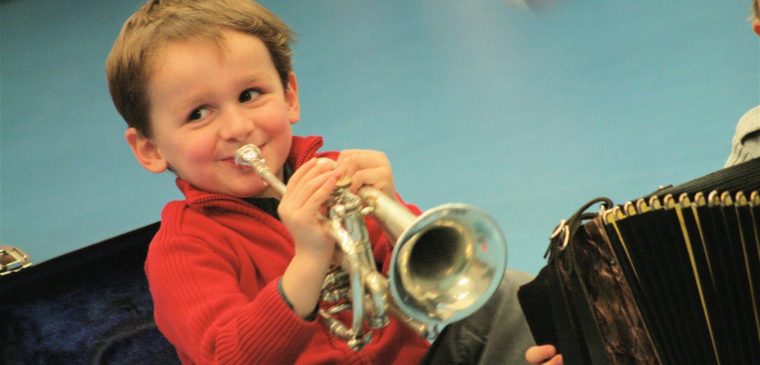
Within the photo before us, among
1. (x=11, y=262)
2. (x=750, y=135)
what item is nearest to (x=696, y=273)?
(x=750, y=135)

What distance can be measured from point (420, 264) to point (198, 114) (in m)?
0.51

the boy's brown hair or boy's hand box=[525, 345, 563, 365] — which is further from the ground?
the boy's brown hair

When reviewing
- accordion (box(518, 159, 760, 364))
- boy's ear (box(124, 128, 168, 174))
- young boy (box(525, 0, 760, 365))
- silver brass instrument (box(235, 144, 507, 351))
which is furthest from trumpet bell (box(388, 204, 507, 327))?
young boy (box(525, 0, 760, 365))

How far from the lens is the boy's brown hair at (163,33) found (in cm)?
163

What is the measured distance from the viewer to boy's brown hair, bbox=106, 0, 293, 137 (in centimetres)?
163

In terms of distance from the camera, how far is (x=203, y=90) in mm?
1594

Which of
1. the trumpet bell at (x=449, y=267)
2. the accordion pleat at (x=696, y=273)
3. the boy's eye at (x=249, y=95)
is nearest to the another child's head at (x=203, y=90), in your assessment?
the boy's eye at (x=249, y=95)

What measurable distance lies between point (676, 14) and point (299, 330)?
2852 mm

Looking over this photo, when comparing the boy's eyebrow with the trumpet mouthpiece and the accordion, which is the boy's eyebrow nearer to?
the trumpet mouthpiece

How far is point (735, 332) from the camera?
1.38m

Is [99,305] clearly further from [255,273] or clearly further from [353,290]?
[353,290]

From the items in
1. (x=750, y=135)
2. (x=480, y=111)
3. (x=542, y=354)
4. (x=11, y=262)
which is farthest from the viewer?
(x=480, y=111)

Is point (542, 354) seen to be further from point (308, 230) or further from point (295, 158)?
point (295, 158)

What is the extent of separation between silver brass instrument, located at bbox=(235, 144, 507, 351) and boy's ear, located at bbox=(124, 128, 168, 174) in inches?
17.7
